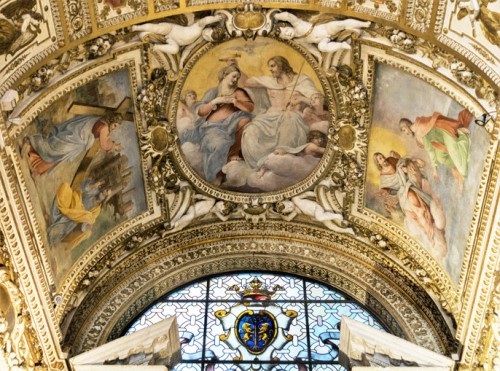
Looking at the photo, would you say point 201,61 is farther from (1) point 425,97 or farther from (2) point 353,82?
(1) point 425,97

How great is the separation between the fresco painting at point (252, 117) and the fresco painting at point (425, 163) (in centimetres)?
96

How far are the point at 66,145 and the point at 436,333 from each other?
220 inches

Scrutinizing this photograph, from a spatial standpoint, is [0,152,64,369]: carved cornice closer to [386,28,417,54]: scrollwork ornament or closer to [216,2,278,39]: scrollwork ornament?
[216,2,278,39]: scrollwork ornament

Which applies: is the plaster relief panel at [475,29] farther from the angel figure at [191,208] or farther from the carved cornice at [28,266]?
the carved cornice at [28,266]

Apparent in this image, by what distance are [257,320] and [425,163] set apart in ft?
10.7

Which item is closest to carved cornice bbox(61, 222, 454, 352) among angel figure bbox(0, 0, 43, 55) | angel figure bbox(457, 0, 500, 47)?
A: angel figure bbox(0, 0, 43, 55)

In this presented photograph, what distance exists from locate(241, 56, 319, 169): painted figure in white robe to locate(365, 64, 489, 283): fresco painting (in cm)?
106

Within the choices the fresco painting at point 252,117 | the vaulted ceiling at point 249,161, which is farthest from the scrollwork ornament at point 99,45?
the fresco painting at point 252,117

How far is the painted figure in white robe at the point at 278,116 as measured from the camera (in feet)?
44.2

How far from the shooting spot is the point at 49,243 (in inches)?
499

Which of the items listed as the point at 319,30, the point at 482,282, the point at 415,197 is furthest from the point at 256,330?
the point at 319,30

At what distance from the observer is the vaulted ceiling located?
11.6 m

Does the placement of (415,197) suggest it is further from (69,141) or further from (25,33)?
(25,33)

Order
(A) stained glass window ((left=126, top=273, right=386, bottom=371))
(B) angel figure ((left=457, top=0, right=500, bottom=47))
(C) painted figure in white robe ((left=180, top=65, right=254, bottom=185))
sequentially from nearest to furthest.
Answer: (B) angel figure ((left=457, top=0, right=500, bottom=47)) < (A) stained glass window ((left=126, top=273, right=386, bottom=371)) < (C) painted figure in white robe ((left=180, top=65, right=254, bottom=185))
